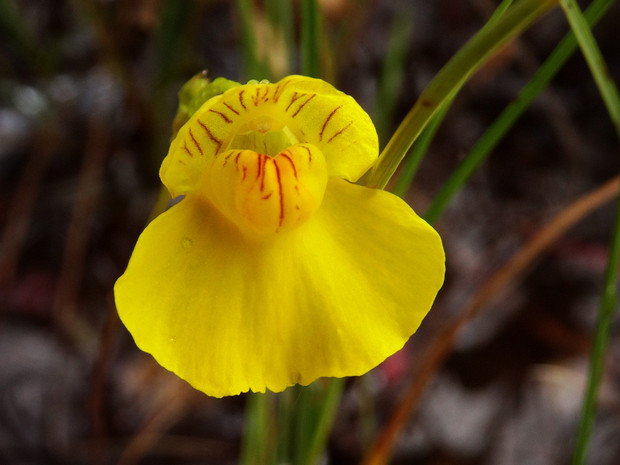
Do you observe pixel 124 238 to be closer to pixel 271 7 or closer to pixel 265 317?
pixel 271 7

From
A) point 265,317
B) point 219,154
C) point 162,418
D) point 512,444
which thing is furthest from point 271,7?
point 512,444

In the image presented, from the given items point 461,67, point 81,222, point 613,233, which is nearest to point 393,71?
point 81,222

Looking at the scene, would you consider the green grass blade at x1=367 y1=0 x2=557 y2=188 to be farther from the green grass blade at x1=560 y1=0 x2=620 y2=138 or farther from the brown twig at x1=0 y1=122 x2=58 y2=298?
the brown twig at x1=0 y1=122 x2=58 y2=298

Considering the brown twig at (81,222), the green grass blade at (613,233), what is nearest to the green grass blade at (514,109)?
the green grass blade at (613,233)

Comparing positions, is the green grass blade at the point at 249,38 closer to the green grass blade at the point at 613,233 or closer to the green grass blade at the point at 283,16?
the green grass blade at the point at 283,16

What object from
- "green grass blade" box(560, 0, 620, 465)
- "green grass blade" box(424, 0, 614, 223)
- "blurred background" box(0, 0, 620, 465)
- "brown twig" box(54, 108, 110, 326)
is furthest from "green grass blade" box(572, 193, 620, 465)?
"brown twig" box(54, 108, 110, 326)

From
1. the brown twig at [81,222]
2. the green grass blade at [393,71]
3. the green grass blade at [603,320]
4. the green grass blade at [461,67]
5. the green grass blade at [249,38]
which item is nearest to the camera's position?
the green grass blade at [461,67]
